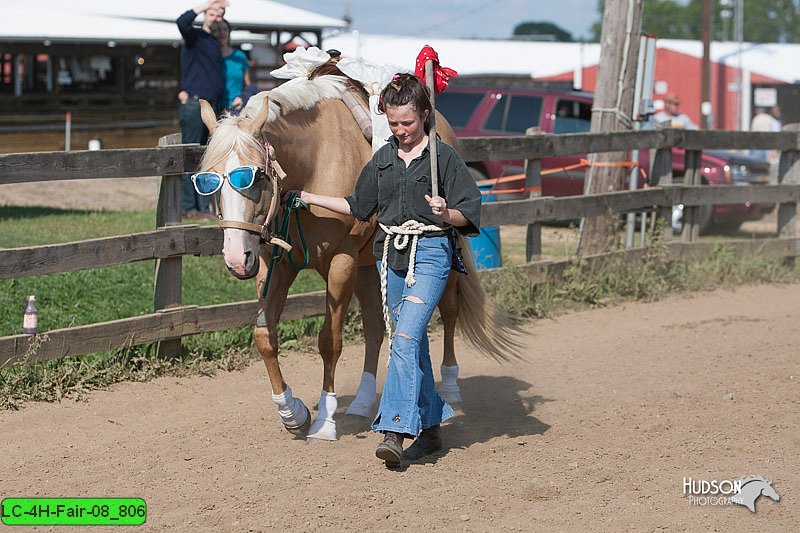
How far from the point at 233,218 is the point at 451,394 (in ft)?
6.73

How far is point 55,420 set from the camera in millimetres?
5570

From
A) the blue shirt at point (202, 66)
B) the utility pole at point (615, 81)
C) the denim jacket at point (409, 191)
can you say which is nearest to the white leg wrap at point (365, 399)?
the denim jacket at point (409, 191)

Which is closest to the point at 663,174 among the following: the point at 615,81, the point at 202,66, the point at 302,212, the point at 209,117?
the point at 615,81

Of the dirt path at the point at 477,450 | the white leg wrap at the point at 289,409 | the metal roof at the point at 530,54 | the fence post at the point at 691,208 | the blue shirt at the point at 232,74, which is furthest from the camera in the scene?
the metal roof at the point at 530,54

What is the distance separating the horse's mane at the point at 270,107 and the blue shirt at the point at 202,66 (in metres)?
4.22

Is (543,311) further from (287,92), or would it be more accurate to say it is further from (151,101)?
(151,101)

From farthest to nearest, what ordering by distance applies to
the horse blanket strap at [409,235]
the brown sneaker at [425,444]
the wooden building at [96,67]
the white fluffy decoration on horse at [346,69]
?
the wooden building at [96,67] → the white fluffy decoration on horse at [346,69] → the brown sneaker at [425,444] → the horse blanket strap at [409,235]

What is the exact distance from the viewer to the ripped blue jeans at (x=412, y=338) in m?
4.82

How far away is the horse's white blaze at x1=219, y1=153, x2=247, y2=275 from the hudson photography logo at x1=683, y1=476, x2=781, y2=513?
85.2 inches

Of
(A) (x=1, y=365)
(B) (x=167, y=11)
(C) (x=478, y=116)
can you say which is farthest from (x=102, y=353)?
(B) (x=167, y=11)

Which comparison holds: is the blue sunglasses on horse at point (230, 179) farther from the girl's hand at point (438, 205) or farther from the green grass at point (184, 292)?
the green grass at point (184, 292)

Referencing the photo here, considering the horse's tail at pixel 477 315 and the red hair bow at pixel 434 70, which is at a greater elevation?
the red hair bow at pixel 434 70

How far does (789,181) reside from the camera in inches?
427

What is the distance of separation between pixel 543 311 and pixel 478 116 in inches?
229
